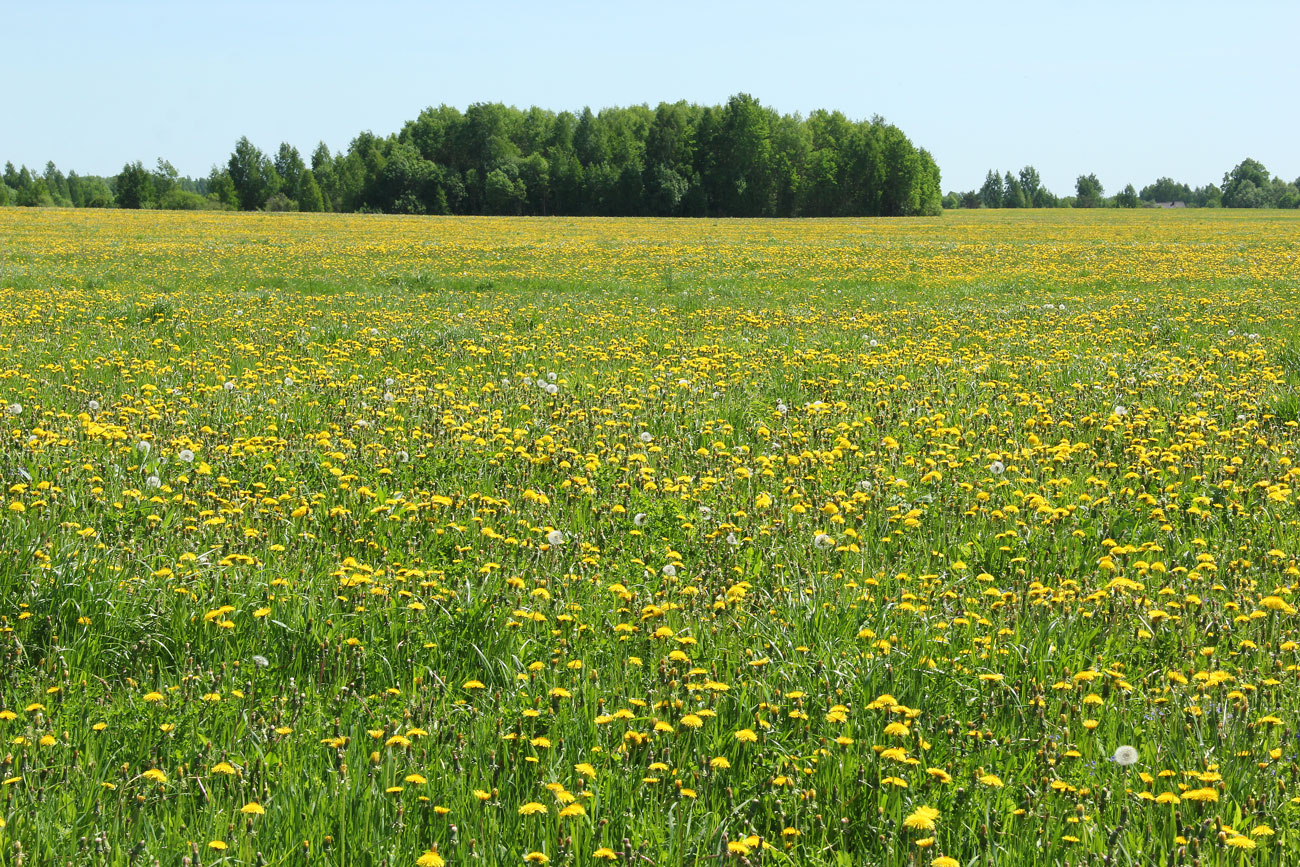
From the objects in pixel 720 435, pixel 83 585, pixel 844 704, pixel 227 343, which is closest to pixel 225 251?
pixel 227 343

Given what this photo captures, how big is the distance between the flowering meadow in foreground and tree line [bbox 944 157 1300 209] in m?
147

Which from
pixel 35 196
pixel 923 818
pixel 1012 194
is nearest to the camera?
pixel 923 818

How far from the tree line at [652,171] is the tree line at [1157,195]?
220ft

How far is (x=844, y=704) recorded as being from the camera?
3.06 metres

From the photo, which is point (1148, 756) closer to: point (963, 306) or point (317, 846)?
point (317, 846)

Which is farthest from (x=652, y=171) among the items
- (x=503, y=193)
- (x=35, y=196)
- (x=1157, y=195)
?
(x=1157, y=195)

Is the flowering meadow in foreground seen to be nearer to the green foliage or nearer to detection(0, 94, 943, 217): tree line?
detection(0, 94, 943, 217): tree line

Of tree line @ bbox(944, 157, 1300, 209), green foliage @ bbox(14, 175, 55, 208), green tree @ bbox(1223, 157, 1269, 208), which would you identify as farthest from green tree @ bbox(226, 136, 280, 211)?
green tree @ bbox(1223, 157, 1269, 208)

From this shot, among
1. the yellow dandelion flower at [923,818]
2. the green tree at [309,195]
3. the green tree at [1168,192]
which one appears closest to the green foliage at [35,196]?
the green tree at [309,195]

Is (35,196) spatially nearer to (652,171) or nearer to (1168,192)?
(652,171)

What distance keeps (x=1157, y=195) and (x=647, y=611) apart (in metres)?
227

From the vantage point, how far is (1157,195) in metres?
197

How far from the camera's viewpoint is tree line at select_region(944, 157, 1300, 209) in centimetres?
13825

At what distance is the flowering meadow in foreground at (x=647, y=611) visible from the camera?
2.46 m
